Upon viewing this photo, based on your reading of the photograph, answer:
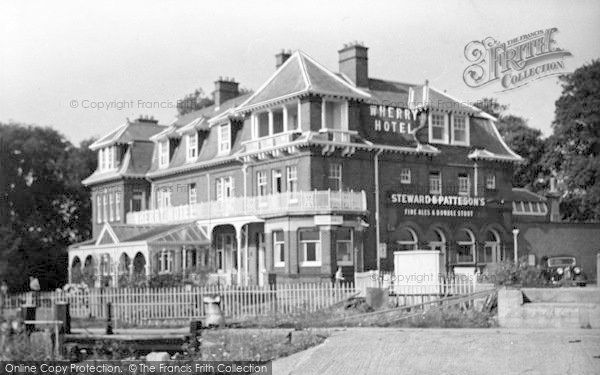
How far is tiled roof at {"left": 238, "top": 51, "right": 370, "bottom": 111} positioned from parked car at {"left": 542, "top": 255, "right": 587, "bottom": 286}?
1066 centimetres

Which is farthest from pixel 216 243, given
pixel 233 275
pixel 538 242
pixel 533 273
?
pixel 533 273

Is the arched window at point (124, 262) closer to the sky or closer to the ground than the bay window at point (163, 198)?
closer to the ground

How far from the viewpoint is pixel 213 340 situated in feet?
59.7

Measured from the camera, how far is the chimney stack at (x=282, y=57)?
4231 centimetres

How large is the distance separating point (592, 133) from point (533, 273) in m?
23.1

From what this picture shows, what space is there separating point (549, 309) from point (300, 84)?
70.8ft

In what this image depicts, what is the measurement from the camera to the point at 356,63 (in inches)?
1598

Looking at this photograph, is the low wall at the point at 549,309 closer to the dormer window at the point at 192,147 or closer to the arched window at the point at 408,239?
the arched window at the point at 408,239

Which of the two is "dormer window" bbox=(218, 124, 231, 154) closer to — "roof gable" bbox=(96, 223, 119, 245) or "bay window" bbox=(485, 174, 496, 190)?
"roof gable" bbox=(96, 223, 119, 245)

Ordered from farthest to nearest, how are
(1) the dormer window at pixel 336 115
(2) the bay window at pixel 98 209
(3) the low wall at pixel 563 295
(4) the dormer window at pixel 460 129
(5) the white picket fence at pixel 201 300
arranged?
(2) the bay window at pixel 98 209
(4) the dormer window at pixel 460 129
(1) the dormer window at pixel 336 115
(5) the white picket fence at pixel 201 300
(3) the low wall at pixel 563 295

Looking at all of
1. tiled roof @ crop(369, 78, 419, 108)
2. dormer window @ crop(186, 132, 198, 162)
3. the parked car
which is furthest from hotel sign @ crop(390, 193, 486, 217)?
dormer window @ crop(186, 132, 198, 162)

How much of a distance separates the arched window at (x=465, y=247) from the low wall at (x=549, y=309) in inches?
869

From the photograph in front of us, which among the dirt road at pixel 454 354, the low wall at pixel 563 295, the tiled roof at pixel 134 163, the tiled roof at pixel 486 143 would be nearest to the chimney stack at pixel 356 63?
the tiled roof at pixel 486 143

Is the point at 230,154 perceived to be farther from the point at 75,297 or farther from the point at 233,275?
the point at 75,297
